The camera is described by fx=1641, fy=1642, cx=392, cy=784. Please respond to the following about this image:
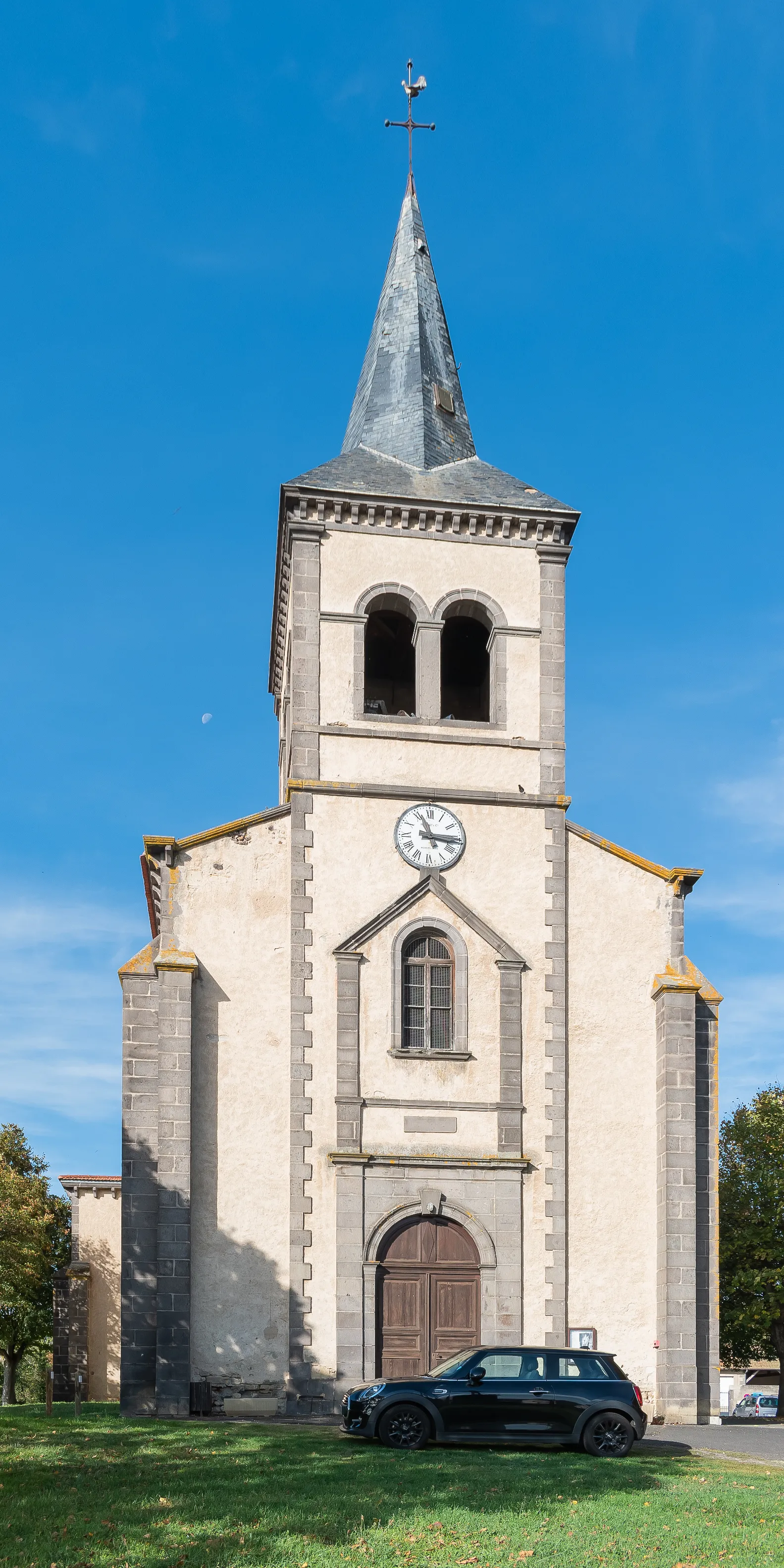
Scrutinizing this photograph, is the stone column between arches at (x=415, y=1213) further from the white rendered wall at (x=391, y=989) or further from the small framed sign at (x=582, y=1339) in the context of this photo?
the small framed sign at (x=582, y=1339)

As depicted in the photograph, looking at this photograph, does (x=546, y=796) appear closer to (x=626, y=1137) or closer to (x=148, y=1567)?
(x=626, y=1137)

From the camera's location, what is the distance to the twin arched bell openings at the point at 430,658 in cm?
2753

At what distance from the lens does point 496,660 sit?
90.9 ft

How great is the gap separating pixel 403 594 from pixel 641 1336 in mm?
12473

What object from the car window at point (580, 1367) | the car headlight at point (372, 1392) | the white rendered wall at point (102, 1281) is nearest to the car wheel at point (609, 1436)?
the car window at point (580, 1367)

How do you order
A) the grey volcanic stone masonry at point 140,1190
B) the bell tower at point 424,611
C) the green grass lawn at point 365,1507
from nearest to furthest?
the green grass lawn at point 365,1507 < the grey volcanic stone masonry at point 140,1190 < the bell tower at point 424,611

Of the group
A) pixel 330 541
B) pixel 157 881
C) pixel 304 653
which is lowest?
pixel 157 881

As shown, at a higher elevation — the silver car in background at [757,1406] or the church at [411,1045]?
the church at [411,1045]

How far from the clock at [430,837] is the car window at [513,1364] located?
9.36 metres

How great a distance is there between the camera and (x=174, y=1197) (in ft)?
78.0

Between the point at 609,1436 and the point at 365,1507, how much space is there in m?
5.08

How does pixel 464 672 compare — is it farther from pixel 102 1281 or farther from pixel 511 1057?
pixel 102 1281

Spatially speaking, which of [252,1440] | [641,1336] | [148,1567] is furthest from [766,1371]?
[148,1567]

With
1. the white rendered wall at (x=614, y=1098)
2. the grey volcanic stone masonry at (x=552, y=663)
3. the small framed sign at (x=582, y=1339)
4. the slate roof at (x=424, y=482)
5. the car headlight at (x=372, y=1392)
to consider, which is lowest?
the small framed sign at (x=582, y=1339)
